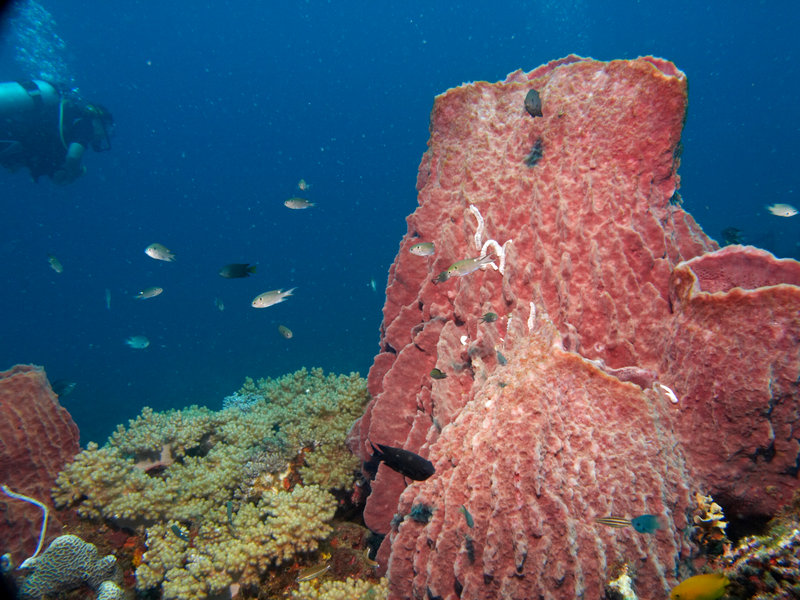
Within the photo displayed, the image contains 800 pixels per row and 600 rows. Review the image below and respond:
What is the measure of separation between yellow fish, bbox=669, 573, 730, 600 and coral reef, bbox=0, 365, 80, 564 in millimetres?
5862

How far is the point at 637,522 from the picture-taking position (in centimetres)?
215

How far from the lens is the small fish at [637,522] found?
2127 mm

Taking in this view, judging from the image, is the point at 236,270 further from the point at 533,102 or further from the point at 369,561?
the point at 533,102

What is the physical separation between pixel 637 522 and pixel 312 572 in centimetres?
287

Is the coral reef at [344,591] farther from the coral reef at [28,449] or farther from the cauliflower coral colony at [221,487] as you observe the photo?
the coral reef at [28,449]

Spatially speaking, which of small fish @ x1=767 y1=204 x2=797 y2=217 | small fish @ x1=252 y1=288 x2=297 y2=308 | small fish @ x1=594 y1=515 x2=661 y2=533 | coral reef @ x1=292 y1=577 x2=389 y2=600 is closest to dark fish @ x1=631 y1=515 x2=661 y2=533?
small fish @ x1=594 y1=515 x2=661 y2=533

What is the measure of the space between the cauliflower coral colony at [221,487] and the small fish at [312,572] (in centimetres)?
18

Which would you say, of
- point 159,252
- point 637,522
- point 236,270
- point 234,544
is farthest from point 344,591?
point 159,252

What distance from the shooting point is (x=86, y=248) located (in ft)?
252

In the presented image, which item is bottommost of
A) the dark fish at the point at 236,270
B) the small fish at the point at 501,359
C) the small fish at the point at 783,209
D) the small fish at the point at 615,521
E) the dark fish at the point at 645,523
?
the small fish at the point at 615,521

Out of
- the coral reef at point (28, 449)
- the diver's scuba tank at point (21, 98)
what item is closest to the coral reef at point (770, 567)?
the coral reef at point (28, 449)

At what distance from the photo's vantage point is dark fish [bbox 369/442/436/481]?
237 centimetres

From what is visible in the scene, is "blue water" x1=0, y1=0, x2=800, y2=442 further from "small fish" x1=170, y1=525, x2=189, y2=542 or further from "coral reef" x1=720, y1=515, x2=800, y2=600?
"coral reef" x1=720, y1=515, x2=800, y2=600

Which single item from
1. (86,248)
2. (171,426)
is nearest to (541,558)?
(171,426)
